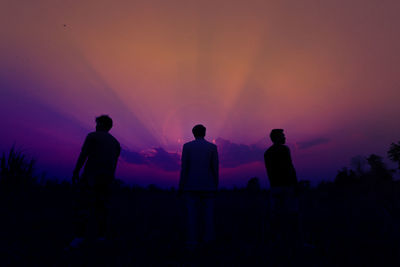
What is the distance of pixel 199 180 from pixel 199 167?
25 centimetres

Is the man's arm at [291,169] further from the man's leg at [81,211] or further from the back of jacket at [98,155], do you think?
the man's leg at [81,211]

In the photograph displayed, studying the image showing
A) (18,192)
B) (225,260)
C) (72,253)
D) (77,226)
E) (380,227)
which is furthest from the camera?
(18,192)

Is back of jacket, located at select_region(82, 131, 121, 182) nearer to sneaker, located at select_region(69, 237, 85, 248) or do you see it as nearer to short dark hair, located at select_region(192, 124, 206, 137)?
sneaker, located at select_region(69, 237, 85, 248)

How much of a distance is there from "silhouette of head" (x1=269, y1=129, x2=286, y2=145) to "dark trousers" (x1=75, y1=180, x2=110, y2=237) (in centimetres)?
353

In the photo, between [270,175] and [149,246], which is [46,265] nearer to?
[149,246]

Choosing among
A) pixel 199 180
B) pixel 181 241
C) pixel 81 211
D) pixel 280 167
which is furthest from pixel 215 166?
pixel 81 211

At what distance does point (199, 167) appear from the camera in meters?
5.70

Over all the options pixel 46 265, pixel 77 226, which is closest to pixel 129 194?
pixel 77 226

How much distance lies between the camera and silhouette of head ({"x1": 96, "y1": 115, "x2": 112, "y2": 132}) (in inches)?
240

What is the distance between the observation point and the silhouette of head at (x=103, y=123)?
6.11m

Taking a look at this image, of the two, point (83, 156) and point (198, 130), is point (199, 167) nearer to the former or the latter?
point (198, 130)

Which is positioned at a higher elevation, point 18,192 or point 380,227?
point 18,192

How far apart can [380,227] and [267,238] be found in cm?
341

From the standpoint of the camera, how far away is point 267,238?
638 centimetres
